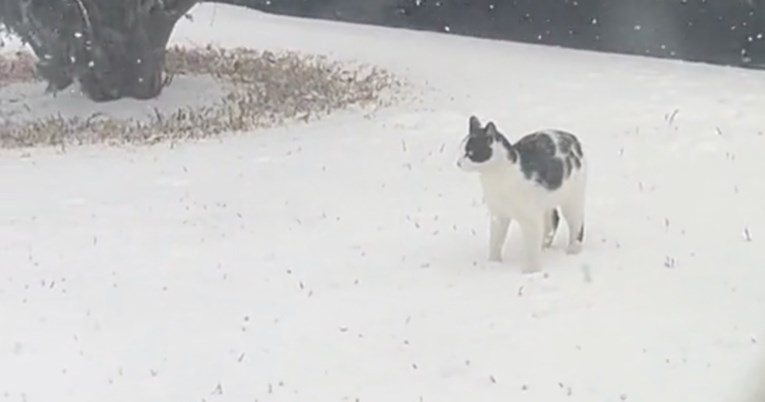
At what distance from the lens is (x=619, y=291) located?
22.8ft

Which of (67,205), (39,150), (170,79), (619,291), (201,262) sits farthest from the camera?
(170,79)

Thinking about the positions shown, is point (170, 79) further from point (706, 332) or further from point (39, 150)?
point (706, 332)

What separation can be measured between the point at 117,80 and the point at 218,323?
6805mm

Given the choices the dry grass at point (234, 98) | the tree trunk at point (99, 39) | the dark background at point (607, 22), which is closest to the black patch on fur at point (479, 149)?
the dry grass at point (234, 98)

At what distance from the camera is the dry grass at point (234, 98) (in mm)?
11805

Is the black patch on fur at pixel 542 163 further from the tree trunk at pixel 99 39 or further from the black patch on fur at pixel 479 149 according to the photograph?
the tree trunk at pixel 99 39

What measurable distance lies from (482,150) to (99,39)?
667 centimetres

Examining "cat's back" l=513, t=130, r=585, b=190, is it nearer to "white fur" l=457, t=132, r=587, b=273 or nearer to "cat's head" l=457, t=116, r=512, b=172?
"white fur" l=457, t=132, r=587, b=273

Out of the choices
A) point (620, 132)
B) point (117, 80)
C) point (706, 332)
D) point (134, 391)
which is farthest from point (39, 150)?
point (706, 332)

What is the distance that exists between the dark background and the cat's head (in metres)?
8.79

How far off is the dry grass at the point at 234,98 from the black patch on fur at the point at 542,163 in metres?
4.88

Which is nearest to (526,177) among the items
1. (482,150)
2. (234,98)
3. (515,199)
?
(515,199)

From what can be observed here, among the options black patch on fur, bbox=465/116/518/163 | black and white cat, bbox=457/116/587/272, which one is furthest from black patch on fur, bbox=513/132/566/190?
black patch on fur, bbox=465/116/518/163

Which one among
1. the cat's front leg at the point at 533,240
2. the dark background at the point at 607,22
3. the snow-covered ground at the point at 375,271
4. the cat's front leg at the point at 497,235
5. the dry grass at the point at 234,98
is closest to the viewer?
the snow-covered ground at the point at 375,271
